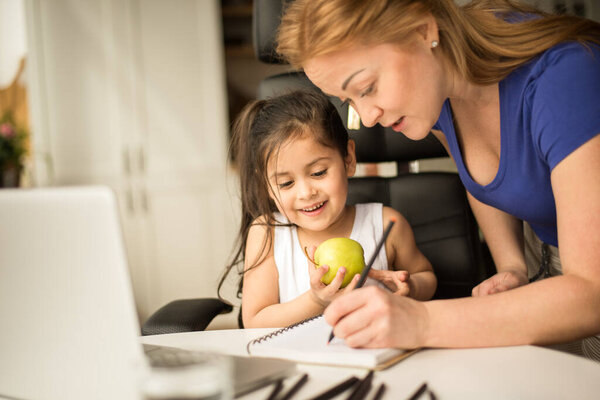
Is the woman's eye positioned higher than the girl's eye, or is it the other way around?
the woman's eye

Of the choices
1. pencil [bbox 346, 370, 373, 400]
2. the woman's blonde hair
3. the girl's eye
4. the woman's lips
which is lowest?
pencil [bbox 346, 370, 373, 400]

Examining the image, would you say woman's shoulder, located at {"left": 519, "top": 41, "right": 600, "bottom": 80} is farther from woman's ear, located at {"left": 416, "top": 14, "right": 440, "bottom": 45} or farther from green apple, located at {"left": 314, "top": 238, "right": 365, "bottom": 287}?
green apple, located at {"left": 314, "top": 238, "right": 365, "bottom": 287}

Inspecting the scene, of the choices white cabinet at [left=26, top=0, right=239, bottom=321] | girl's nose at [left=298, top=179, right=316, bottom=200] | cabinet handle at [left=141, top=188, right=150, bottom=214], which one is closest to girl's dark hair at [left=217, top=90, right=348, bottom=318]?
girl's nose at [left=298, top=179, right=316, bottom=200]

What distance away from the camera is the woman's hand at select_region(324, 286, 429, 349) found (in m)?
0.67

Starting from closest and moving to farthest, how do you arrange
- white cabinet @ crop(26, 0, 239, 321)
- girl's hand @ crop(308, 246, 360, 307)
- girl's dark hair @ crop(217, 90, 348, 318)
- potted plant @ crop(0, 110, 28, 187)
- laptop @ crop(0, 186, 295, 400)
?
1. laptop @ crop(0, 186, 295, 400)
2. girl's hand @ crop(308, 246, 360, 307)
3. girl's dark hair @ crop(217, 90, 348, 318)
4. potted plant @ crop(0, 110, 28, 187)
5. white cabinet @ crop(26, 0, 239, 321)

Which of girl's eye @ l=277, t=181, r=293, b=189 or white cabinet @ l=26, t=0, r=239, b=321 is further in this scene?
white cabinet @ l=26, t=0, r=239, b=321

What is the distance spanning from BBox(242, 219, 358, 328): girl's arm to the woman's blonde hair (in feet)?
1.36

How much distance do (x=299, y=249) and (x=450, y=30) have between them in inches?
25.7

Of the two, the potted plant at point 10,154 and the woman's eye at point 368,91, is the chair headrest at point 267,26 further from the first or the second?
the potted plant at point 10,154

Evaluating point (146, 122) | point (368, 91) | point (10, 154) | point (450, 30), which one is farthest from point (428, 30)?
point (10, 154)

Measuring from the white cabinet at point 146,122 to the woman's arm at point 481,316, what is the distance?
8.43ft

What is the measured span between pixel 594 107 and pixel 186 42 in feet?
9.15

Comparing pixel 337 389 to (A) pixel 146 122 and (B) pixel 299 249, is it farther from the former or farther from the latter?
(A) pixel 146 122

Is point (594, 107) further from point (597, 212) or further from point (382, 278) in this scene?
point (382, 278)
